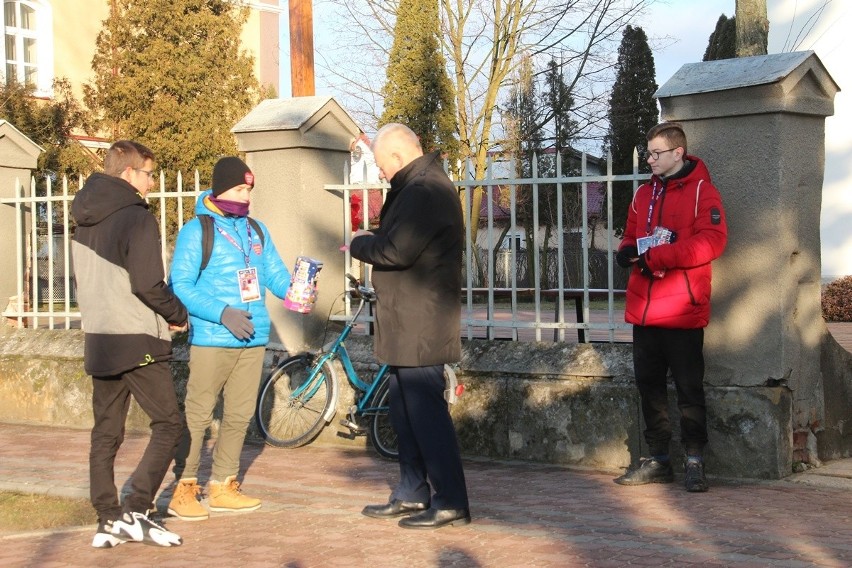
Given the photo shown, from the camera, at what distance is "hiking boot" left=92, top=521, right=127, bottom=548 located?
5.09m

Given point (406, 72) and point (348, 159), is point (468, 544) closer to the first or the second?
point (348, 159)

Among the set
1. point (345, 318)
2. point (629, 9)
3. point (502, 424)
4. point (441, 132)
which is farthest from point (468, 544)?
point (629, 9)

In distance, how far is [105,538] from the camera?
16.7 ft

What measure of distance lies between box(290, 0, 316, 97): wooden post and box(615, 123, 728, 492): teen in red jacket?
5.52 m

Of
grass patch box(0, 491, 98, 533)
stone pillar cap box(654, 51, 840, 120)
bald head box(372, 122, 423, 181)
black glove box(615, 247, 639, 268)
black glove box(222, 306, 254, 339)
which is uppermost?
stone pillar cap box(654, 51, 840, 120)

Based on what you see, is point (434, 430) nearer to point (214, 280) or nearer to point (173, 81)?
point (214, 280)

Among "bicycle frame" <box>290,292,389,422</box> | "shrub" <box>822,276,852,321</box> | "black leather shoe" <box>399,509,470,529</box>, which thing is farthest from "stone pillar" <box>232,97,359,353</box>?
"shrub" <box>822,276,852,321</box>

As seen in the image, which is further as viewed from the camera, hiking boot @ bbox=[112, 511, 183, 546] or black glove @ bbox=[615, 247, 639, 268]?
black glove @ bbox=[615, 247, 639, 268]

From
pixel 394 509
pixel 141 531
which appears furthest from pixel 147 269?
pixel 394 509

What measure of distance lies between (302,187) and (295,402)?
1.54 metres

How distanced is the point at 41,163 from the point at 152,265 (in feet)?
57.8

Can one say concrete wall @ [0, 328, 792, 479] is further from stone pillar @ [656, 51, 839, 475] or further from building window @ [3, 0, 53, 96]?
building window @ [3, 0, 53, 96]

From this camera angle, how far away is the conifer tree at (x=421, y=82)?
1082 inches

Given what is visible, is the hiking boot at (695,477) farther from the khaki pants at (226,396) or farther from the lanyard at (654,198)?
the khaki pants at (226,396)
